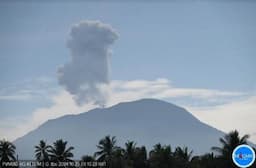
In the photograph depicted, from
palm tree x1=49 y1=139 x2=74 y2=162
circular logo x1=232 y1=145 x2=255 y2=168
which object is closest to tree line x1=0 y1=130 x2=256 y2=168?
palm tree x1=49 y1=139 x2=74 y2=162

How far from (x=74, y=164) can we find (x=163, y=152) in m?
11.8

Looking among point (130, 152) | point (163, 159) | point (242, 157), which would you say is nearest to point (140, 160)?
point (130, 152)

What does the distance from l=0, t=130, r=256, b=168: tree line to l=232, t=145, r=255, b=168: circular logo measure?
1662 inches

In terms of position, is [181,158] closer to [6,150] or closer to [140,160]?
[140,160]

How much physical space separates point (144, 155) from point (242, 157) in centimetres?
5382

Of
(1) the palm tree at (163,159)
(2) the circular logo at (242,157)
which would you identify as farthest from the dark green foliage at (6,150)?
(2) the circular logo at (242,157)

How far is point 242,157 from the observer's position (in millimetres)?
6711

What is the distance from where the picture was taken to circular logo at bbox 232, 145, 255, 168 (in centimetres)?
664

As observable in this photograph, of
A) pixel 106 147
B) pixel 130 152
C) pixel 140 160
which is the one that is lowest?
pixel 140 160

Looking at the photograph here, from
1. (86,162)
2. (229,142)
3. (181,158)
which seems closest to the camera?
(229,142)

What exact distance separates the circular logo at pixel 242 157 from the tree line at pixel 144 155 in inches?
1662

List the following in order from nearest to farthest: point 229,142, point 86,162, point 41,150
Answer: point 229,142, point 86,162, point 41,150

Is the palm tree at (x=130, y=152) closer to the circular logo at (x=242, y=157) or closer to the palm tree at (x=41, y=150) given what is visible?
the palm tree at (x=41, y=150)

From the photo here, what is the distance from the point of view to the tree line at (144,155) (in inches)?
2018
